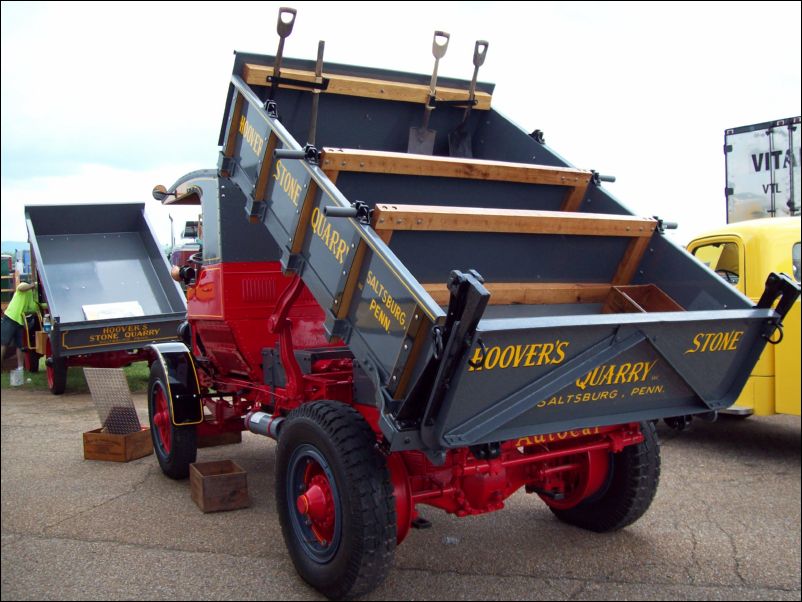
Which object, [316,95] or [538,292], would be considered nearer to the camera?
[538,292]

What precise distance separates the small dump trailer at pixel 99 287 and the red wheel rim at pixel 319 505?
571 centimetres

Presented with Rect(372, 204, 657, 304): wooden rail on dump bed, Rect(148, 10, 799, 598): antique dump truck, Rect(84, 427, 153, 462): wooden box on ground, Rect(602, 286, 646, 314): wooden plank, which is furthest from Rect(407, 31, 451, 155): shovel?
Rect(84, 427, 153, 462): wooden box on ground

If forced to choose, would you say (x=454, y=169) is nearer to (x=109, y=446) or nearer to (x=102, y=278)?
(x=109, y=446)

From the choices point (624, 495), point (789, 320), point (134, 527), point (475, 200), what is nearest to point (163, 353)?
point (134, 527)

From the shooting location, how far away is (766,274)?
6.95m

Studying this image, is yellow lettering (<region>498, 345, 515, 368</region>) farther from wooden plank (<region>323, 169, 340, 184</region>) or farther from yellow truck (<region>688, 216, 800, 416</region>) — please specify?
yellow truck (<region>688, 216, 800, 416</region>)

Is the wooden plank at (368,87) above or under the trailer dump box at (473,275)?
above

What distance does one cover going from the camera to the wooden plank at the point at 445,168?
408 centimetres

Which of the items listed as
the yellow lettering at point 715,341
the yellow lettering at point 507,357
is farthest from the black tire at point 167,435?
the yellow lettering at point 715,341

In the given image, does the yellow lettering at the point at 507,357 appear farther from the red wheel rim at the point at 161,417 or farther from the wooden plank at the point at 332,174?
the red wheel rim at the point at 161,417

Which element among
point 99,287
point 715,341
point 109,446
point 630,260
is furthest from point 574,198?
point 99,287

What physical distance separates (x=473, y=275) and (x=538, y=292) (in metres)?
1.54

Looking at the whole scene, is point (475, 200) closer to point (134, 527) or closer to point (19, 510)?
point (134, 527)

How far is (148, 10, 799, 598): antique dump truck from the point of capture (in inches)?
129
